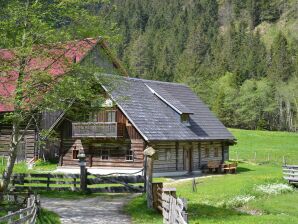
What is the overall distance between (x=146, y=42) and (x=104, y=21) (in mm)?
181632

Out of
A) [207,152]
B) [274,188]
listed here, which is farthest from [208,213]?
[207,152]

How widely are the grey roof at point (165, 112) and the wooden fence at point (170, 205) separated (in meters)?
14.3

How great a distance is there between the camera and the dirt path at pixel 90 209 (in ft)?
55.2

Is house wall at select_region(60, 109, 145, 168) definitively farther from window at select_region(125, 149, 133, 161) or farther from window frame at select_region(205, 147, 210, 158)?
window frame at select_region(205, 147, 210, 158)

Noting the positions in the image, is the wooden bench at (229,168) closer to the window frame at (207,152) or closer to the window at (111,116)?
the window frame at (207,152)

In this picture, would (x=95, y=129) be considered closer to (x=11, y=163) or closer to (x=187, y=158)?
(x=187, y=158)

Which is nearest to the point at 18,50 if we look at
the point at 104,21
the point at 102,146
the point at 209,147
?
the point at 104,21

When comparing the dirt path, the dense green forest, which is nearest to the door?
the dense green forest

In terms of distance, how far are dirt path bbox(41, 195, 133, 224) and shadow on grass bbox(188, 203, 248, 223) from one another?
2.66m

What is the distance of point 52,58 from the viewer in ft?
60.7

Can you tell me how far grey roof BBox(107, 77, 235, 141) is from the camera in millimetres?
35375

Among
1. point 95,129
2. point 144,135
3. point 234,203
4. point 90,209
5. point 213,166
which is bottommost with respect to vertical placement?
point 234,203

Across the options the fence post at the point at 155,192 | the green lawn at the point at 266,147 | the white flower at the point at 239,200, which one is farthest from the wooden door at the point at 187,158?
the fence post at the point at 155,192

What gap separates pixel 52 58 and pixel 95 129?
18.5 meters
